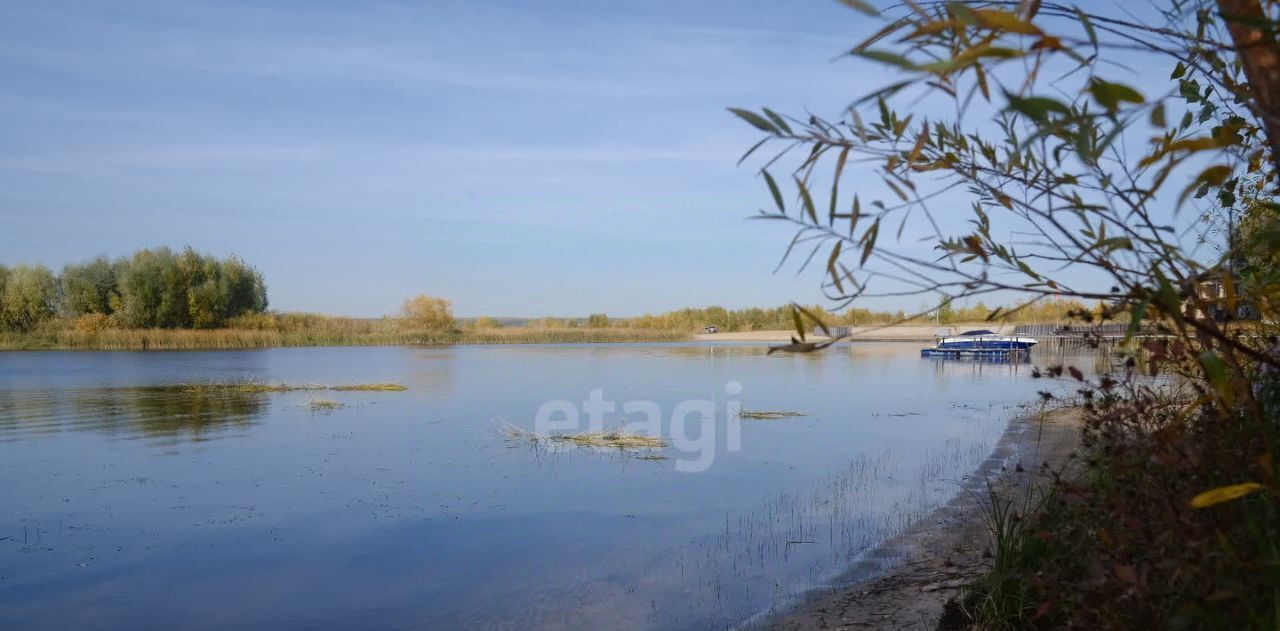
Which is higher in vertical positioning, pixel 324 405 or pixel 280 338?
pixel 280 338

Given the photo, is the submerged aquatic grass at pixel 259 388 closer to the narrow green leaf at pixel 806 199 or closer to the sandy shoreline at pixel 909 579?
the sandy shoreline at pixel 909 579

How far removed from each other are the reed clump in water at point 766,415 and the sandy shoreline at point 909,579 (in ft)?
25.7

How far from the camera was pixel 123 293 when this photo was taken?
47.0 meters

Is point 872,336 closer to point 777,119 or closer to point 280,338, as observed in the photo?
point 280,338

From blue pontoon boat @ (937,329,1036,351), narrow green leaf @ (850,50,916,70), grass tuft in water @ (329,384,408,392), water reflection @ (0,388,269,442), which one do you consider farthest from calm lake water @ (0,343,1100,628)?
blue pontoon boat @ (937,329,1036,351)

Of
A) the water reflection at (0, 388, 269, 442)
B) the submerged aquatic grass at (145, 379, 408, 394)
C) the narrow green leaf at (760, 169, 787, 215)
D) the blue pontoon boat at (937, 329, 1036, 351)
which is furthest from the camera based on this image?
the blue pontoon boat at (937, 329, 1036, 351)

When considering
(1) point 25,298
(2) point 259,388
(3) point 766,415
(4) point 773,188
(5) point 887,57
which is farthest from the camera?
(1) point 25,298

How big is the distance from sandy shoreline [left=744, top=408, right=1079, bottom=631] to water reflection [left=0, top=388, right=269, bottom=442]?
36.9 feet

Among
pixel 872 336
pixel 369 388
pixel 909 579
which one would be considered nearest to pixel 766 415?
pixel 369 388

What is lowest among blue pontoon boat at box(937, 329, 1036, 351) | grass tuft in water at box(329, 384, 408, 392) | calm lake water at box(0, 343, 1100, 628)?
calm lake water at box(0, 343, 1100, 628)

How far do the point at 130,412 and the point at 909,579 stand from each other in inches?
639

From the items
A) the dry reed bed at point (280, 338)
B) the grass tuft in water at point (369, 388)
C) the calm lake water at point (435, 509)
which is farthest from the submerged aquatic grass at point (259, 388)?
the dry reed bed at point (280, 338)

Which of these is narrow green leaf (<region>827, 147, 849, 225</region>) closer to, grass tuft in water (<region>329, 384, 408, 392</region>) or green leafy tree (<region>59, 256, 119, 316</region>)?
grass tuft in water (<region>329, 384, 408, 392</region>)

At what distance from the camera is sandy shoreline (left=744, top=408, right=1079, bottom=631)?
495 centimetres
